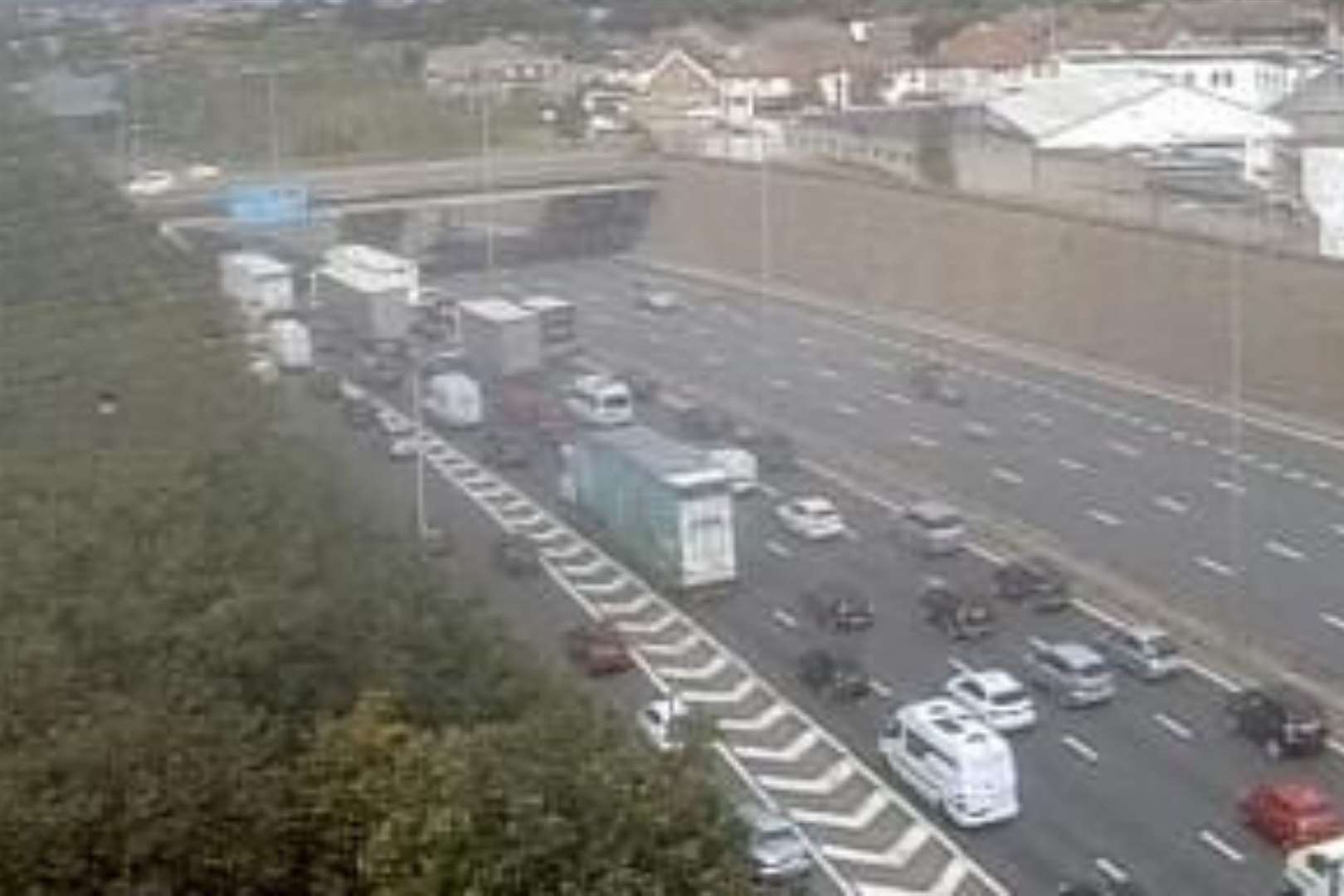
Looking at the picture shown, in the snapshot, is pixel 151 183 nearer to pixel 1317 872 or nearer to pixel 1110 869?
pixel 1110 869

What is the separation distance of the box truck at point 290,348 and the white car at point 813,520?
4.04m

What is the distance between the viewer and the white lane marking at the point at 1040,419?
9.98 metres

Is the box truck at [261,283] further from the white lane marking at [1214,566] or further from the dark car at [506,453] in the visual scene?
the white lane marking at [1214,566]

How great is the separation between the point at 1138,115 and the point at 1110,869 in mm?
10238

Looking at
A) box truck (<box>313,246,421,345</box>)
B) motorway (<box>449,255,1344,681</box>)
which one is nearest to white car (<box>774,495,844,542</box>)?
motorway (<box>449,255,1344,681</box>)

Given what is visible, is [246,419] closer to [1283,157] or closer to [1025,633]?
[1025,633]

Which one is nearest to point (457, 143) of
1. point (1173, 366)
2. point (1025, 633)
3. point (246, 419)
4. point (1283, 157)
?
point (1283, 157)

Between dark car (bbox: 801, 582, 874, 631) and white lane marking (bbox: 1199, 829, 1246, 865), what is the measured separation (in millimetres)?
1930

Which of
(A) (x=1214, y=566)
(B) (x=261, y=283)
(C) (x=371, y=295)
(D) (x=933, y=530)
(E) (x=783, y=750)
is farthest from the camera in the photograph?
(B) (x=261, y=283)

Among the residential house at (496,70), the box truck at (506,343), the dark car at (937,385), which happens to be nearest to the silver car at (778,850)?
the dark car at (937,385)

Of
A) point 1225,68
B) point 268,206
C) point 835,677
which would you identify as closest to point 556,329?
point 268,206

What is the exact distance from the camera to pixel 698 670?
718 cm

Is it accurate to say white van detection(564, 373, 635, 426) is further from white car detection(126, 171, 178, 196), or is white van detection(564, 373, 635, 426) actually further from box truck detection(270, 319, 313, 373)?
white car detection(126, 171, 178, 196)

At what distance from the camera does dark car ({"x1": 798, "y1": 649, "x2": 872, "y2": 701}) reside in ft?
22.4
